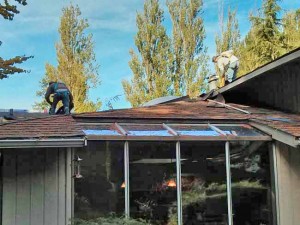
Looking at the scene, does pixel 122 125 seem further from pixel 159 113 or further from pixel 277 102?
pixel 277 102

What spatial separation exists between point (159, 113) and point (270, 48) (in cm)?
1473

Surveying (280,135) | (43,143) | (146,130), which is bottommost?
(43,143)

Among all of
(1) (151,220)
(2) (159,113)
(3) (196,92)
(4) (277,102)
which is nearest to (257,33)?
(3) (196,92)

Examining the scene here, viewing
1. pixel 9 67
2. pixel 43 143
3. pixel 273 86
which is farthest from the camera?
pixel 9 67

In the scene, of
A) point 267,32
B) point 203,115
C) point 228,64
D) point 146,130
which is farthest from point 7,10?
point 267,32

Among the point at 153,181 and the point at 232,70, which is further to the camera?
the point at 232,70

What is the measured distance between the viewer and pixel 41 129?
21.9ft

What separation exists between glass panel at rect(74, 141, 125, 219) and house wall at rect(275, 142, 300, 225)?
10.1 feet

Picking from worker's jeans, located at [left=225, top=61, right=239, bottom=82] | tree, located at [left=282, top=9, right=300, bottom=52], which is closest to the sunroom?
worker's jeans, located at [left=225, top=61, right=239, bottom=82]

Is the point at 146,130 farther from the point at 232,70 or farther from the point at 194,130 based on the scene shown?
the point at 232,70

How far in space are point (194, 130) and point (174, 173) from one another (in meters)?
0.95

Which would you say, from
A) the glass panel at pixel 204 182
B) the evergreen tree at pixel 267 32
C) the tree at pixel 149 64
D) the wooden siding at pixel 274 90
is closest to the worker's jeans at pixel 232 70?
the wooden siding at pixel 274 90

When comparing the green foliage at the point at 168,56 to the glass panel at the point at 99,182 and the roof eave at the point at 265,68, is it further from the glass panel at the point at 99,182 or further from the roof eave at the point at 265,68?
the glass panel at the point at 99,182

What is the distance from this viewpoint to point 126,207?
6.95 meters
